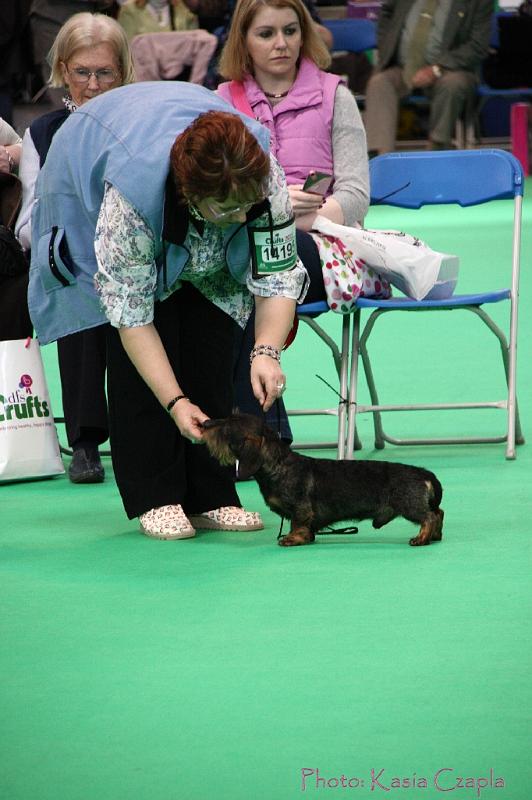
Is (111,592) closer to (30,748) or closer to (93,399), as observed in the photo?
(30,748)

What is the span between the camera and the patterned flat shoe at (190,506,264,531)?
399 cm

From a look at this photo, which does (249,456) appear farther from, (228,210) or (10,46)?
(10,46)

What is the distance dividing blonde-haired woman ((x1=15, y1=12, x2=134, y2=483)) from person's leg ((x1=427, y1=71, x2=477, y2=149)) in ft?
27.3

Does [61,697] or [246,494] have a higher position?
[61,697]

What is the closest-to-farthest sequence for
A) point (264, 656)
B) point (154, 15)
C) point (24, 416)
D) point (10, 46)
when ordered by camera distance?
1. point (264, 656)
2. point (24, 416)
3. point (10, 46)
4. point (154, 15)

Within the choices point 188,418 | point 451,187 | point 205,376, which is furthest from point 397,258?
point 188,418

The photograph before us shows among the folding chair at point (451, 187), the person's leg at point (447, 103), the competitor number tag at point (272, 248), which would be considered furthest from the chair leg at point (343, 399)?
the person's leg at point (447, 103)

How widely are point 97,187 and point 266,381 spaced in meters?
0.62

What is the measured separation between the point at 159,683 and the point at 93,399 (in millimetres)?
2088

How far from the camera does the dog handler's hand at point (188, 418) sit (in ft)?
11.6

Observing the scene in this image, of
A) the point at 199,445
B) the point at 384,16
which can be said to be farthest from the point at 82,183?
the point at 384,16

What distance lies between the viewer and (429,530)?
3.70 metres

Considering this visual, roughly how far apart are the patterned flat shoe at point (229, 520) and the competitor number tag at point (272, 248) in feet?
2.23

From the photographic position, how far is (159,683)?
2750 millimetres
